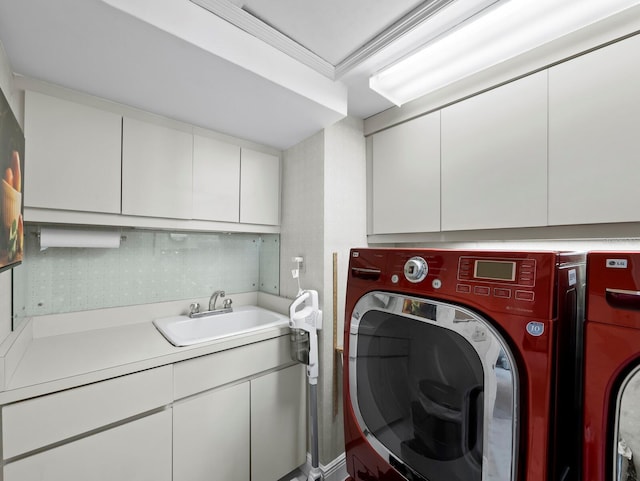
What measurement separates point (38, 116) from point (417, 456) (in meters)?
2.11

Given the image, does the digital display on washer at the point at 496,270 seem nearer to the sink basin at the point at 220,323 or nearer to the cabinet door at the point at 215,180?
the sink basin at the point at 220,323

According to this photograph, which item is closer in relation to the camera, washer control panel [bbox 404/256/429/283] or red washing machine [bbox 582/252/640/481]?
red washing machine [bbox 582/252/640/481]

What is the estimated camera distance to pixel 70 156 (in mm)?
A: 1376

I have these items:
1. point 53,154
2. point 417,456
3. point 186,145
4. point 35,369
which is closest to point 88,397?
point 35,369

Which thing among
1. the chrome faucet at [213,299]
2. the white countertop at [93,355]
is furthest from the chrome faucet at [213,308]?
the white countertop at [93,355]

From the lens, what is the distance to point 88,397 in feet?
3.62

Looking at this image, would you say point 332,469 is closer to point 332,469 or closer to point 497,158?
point 332,469

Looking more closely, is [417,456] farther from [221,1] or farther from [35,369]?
[221,1]

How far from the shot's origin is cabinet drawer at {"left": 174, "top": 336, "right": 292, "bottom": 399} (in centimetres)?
134

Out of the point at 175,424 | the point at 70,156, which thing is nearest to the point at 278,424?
the point at 175,424

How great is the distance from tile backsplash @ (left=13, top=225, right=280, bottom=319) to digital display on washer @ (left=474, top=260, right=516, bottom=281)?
63.2 inches

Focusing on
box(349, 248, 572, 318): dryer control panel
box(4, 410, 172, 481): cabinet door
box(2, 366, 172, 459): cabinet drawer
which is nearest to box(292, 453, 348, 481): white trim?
box(4, 410, 172, 481): cabinet door

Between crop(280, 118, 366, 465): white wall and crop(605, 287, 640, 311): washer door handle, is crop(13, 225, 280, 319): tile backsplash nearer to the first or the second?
crop(280, 118, 366, 465): white wall

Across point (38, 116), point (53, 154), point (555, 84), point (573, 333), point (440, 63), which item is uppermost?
point (440, 63)
